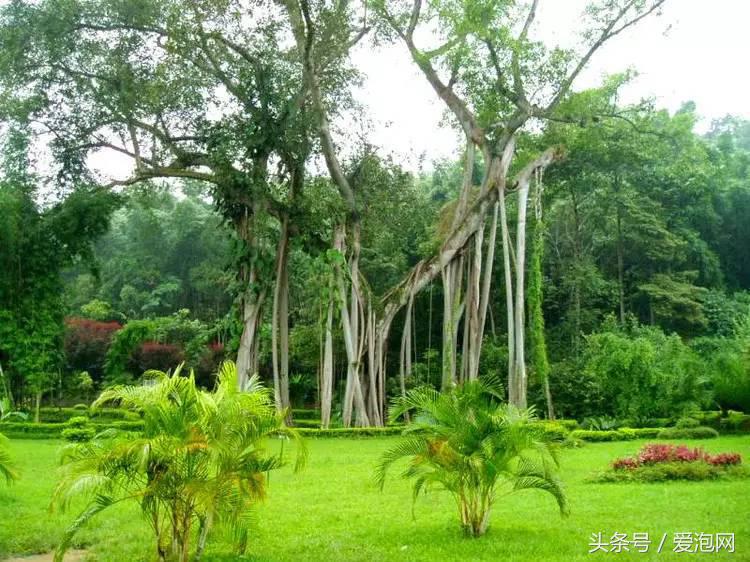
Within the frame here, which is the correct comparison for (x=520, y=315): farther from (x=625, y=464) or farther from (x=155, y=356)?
(x=155, y=356)

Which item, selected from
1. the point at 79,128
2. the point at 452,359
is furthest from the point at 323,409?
the point at 79,128

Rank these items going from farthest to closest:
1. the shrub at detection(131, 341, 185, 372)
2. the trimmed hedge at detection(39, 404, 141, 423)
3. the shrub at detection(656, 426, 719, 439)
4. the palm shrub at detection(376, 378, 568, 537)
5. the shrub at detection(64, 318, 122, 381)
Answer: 1. the shrub at detection(64, 318, 122, 381)
2. the shrub at detection(131, 341, 185, 372)
3. the trimmed hedge at detection(39, 404, 141, 423)
4. the shrub at detection(656, 426, 719, 439)
5. the palm shrub at detection(376, 378, 568, 537)

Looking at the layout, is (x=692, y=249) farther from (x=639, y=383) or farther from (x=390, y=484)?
(x=390, y=484)

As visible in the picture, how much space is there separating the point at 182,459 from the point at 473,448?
2.04m

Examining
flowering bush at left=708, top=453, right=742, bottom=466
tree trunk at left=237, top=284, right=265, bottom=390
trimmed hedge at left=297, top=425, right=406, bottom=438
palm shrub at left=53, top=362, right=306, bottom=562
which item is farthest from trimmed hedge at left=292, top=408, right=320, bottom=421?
palm shrub at left=53, top=362, right=306, bottom=562

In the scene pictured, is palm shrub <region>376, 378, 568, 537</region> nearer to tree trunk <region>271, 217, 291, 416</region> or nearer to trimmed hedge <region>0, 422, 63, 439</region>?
tree trunk <region>271, 217, 291, 416</region>

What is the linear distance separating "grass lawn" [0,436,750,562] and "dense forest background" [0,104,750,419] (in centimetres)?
749

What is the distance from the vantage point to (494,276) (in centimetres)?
2112

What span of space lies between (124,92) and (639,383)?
11238 mm

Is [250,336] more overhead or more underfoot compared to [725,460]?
more overhead

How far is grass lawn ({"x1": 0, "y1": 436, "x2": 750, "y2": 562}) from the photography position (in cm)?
502

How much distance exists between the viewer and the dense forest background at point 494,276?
14883 mm

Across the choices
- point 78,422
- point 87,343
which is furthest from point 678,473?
point 87,343

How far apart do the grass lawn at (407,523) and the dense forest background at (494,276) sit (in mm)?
7490
